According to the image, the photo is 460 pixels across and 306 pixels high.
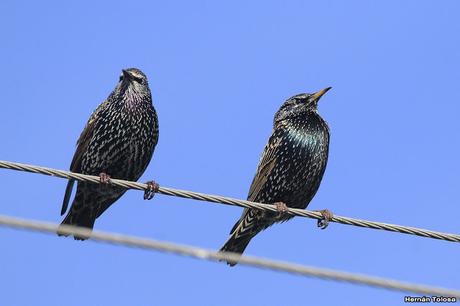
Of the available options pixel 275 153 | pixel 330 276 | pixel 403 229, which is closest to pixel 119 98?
pixel 275 153

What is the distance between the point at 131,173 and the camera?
10367mm

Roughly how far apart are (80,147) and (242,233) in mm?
1924

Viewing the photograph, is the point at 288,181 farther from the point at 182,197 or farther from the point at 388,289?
the point at 388,289

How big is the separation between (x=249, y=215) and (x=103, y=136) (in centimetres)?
171

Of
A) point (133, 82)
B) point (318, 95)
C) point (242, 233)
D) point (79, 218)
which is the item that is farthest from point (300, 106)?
point (79, 218)

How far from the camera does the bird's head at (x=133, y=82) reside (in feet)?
35.3

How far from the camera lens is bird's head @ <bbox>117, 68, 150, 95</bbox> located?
35.3 feet

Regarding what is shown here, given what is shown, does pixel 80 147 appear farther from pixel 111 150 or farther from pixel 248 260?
pixel 248 260

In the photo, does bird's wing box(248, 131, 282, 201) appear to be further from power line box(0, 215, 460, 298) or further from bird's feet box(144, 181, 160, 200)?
power line box(0, 215, 460, 298)

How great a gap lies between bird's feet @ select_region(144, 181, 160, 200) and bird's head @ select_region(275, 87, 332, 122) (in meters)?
2.57

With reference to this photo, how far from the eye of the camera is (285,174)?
10.3m

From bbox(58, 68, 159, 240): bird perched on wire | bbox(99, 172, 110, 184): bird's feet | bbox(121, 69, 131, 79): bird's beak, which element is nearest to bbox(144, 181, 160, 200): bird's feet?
bbox(99, 172, 110, 184): bird's feet

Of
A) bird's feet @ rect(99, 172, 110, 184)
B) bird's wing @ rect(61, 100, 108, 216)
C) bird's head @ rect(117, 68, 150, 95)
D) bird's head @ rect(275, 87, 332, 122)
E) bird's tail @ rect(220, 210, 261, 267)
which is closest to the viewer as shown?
bird's feet @ rect(99, 172, 110, 184)

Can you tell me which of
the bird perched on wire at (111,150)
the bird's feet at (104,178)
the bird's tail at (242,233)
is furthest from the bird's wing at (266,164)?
the bird's feet at (104,178)
